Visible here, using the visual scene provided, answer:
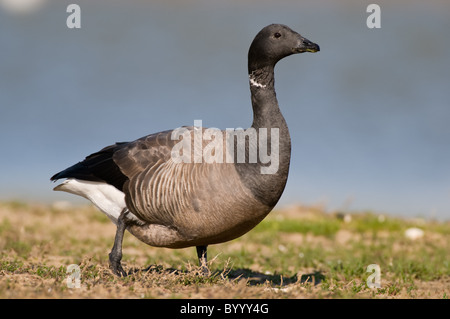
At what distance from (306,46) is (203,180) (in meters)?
1.99

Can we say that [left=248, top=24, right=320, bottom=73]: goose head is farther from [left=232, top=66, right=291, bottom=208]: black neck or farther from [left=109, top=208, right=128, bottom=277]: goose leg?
[left=109, top=208, right=128, bottom=277]: goose leg

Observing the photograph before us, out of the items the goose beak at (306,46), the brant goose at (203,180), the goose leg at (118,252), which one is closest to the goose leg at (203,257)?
the brant goose at (203,180)

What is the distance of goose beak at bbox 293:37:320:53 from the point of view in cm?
629

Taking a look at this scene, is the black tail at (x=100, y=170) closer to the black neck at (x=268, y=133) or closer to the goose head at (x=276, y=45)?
the black neck at (x=268, y=133)

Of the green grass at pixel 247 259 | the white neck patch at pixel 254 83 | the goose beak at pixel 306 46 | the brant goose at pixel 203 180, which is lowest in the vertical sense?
the green grass at pixel 247 259

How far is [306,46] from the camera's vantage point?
6332mm

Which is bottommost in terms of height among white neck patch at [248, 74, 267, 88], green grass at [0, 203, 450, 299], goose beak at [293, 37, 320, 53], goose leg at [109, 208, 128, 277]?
green grass at [0, 203, 450, 299]

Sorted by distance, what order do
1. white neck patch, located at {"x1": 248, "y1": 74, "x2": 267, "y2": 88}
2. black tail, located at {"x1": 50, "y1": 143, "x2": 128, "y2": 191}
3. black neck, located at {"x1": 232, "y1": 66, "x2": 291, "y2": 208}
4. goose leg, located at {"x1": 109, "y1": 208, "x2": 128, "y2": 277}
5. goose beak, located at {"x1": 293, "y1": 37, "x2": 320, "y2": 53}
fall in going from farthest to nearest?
black tail, located at {"x1": 50, "y1": 143, "x2": 128, "y2": 191}
goose leg, located at {"x1": 109, "y1": 208, "x2": 128, "y2": 277}
white neck patch, located at {"x1": 248, "y1": 74, "x2": 267, "y2": 88}
goose beak, located at {"x1": 293, "y1": 37, "x2": 320, "y2": 53}
black neck, located at {"x1": 232, "y1": 66, "x2": 291, "y2": 208}

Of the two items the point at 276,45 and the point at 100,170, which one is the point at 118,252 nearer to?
the point at 100,170

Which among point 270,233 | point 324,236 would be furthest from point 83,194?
point 324,236

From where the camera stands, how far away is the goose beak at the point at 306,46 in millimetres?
6289

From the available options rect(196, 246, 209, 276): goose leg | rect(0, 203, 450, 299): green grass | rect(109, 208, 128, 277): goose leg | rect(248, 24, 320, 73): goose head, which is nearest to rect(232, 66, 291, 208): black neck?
rect(248, 24, 320, 73): goose head

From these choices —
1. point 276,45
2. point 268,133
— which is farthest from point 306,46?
point 268,133
